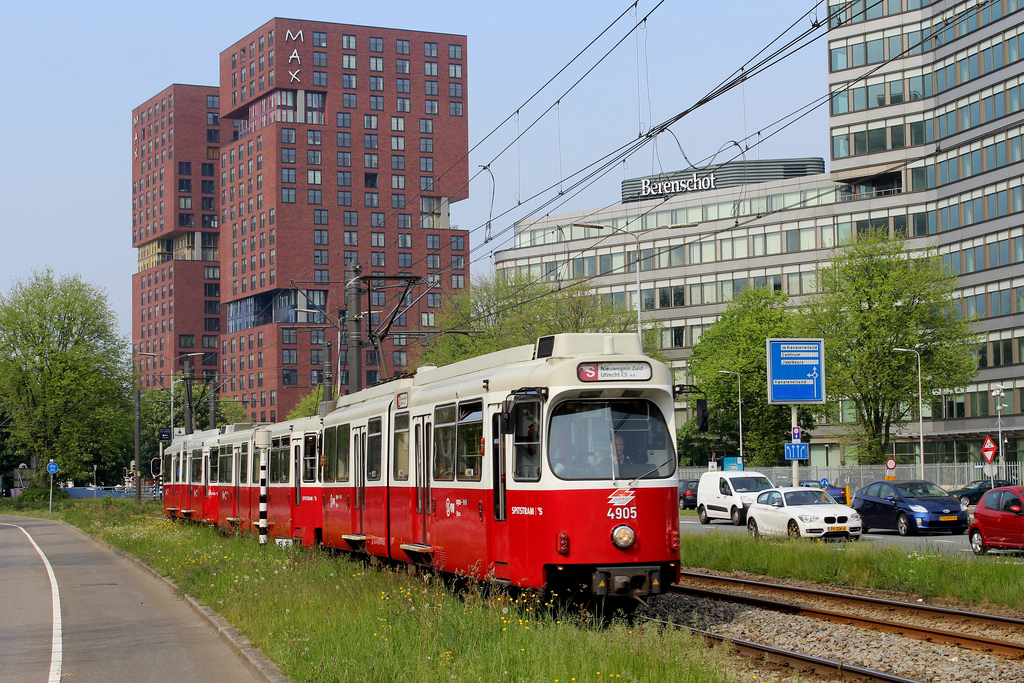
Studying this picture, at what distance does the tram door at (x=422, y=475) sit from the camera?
16094 mm

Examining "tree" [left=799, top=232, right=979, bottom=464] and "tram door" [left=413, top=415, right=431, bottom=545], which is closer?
"tram door" [left=413, top=415, right=431, bottom=545]

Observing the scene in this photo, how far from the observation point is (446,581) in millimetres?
16359

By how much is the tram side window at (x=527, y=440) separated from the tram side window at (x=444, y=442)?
2024mm

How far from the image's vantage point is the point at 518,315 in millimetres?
61625

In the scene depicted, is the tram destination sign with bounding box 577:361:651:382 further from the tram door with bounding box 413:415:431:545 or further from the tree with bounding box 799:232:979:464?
the tree with bounding box 799:232:979:464

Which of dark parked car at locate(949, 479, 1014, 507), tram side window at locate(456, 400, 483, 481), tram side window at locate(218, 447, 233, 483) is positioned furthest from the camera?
dark parked car at locate(949, 479, 1014, 507)

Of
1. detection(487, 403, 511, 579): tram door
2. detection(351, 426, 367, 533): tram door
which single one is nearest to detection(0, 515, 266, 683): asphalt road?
detection(487, 403, 511, 579): tram door

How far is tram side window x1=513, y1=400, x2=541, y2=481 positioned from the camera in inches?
511

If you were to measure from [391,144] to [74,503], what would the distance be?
72000mm

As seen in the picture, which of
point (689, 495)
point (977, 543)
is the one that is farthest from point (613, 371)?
point (689, 495)

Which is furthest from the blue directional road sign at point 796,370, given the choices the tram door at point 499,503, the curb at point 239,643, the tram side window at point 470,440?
the tram door at point 499,503

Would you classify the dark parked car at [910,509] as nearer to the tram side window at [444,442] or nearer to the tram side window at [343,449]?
the tram side window at [343,449]

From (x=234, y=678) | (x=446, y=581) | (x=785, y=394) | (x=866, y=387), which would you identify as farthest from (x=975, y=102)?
(x=234, y=678)

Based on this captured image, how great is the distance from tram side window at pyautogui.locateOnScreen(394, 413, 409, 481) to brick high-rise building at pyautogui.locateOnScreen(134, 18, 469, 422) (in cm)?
10296
